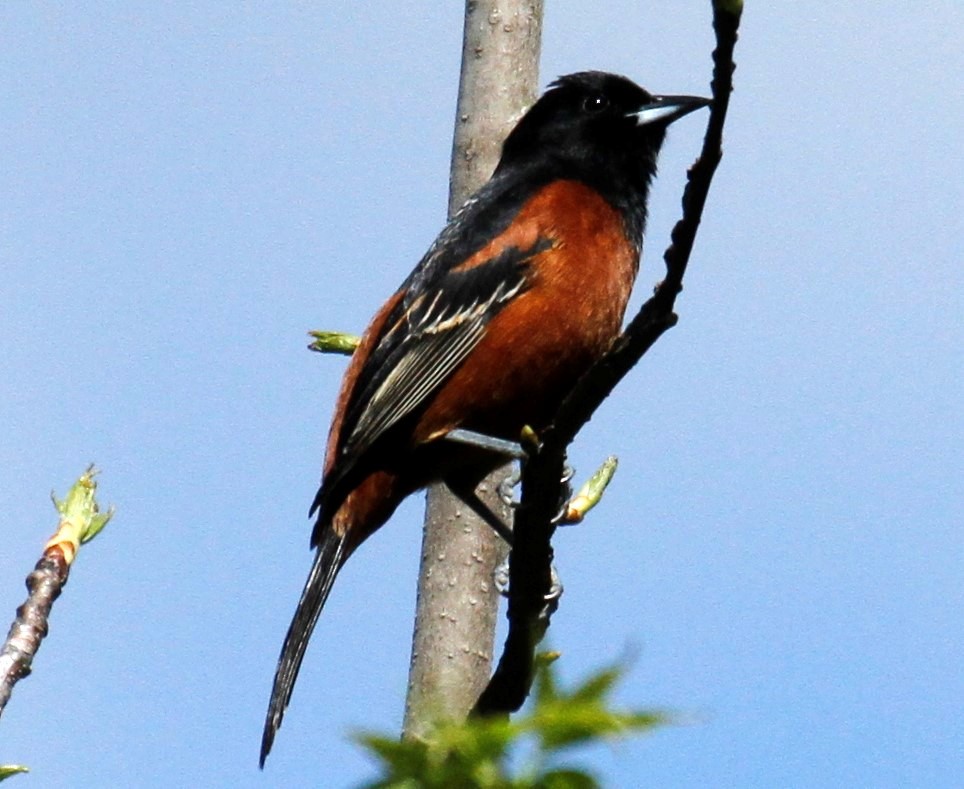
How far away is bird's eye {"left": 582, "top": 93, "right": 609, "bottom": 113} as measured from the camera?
572 cm

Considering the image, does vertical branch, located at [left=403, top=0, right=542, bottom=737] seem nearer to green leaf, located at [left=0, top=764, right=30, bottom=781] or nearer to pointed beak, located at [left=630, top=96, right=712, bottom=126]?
pointed beak, located at [left=630, top=96, right=712, bottom=126]

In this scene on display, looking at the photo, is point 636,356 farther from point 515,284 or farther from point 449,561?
point 515,284

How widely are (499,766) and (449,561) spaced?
321 cm

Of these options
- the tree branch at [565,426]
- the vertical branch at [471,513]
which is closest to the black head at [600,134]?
the vertical branch at [471,513]

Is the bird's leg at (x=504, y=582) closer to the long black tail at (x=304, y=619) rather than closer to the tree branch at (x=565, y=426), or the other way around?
the tree branch at (x=565, y=426)

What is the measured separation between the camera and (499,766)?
89 cm

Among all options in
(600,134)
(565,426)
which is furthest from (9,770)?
(600,134)

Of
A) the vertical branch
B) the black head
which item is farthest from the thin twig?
the black head

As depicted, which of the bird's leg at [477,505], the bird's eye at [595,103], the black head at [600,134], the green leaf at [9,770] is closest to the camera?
the green leaf at [9,770]

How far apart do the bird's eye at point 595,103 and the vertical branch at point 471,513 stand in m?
1.17

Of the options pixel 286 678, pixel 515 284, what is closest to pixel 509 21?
pixel 515 284

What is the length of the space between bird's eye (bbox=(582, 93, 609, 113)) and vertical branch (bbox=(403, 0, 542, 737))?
3.82 ft

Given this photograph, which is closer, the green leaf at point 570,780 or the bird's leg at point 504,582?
the green leaf at point 570,780

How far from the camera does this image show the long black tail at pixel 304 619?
14.1ft
